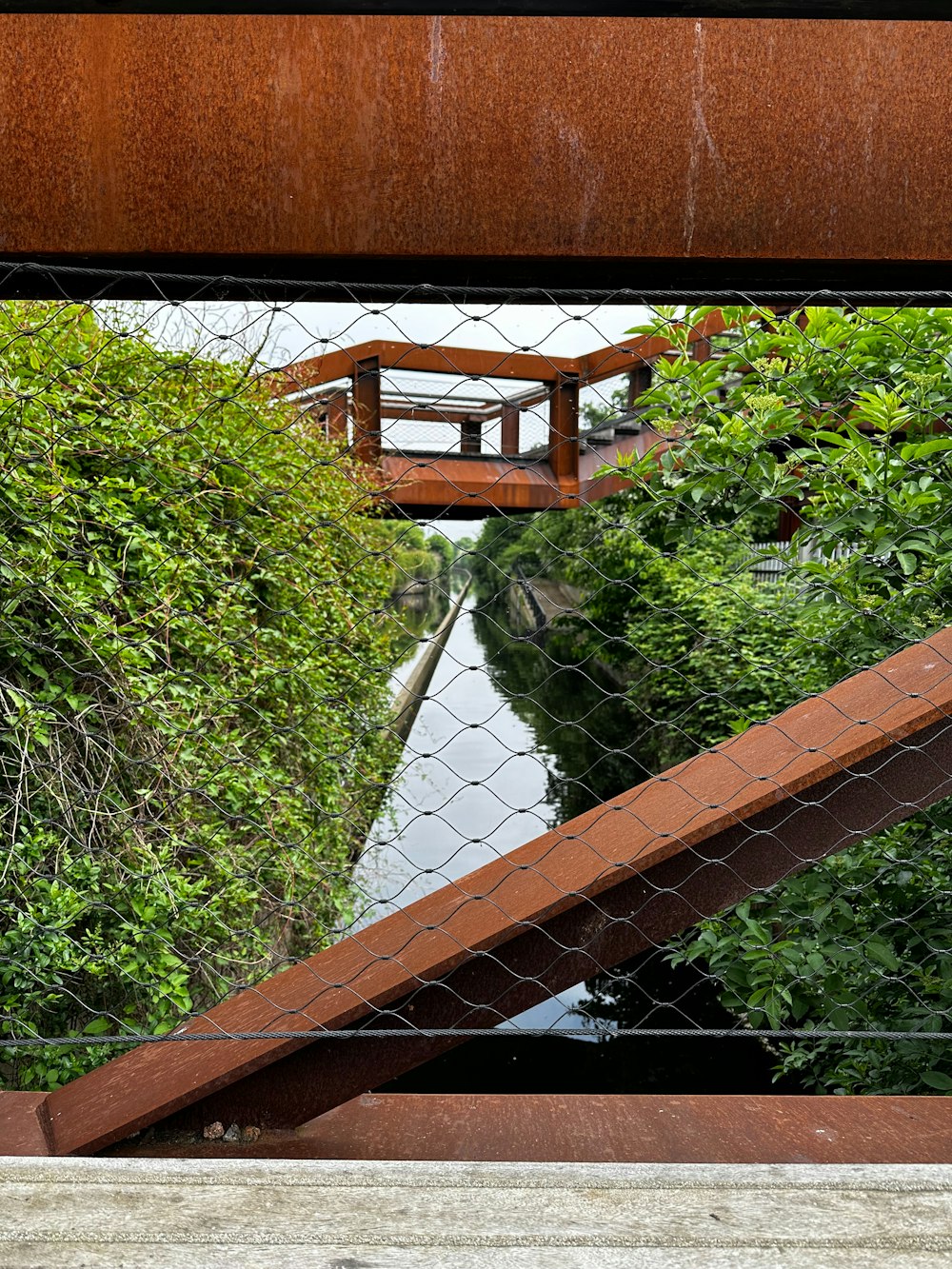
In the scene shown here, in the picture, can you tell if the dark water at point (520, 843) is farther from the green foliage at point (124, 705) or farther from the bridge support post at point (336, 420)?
the bridge support post at point (336, 420)

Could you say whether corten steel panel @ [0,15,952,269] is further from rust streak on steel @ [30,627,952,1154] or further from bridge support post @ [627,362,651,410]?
bridge support post @ [627,362,651,410]

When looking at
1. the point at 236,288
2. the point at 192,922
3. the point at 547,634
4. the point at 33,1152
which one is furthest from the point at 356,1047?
the point at 547,634

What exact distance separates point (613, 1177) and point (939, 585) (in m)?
1.85

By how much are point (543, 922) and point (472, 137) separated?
1184 mm

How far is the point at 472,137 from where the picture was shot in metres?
1.41

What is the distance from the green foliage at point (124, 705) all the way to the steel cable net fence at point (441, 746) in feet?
0.05

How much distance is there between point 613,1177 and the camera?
1.16 m

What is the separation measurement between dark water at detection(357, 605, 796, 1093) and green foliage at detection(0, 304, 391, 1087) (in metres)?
0.54

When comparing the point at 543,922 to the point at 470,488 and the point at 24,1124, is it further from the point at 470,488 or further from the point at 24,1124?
the point at 470,488

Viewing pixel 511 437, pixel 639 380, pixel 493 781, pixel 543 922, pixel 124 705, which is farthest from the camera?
pixel 639 380

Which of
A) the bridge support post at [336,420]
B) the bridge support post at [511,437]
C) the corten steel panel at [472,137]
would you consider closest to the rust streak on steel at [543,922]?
the corten steel panel at [472,137]

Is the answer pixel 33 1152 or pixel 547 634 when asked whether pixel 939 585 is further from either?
pixel 547 634

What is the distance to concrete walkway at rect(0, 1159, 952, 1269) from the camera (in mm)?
1001

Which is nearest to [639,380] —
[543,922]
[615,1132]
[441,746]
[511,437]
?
[511,437]
